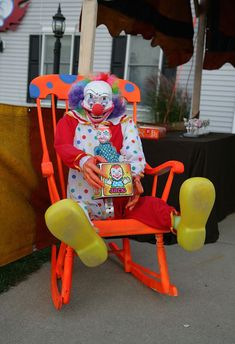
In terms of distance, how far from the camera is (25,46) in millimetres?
9672

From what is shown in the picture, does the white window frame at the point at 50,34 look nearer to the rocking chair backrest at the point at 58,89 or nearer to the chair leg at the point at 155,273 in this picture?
the rocking chair backrest at the point at 58,89

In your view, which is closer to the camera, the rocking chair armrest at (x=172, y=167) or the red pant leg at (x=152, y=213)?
the red pant leg at (x=152, y=213)

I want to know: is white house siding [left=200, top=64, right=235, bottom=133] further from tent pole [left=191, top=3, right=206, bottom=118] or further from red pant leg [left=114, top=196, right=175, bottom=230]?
red pant leg [left=114, top=196, right=175, bottom=230]

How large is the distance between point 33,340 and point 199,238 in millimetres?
959

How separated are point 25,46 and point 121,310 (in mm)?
8597

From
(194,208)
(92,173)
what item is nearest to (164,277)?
(194,208)

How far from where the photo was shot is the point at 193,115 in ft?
17.0

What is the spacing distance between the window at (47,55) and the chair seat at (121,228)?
763 centimetres

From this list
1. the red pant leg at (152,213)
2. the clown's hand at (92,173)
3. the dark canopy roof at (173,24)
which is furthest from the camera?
the dark canopy roof at (173,24)

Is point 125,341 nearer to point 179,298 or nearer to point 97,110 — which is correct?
point 179,298

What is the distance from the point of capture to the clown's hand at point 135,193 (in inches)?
94.1

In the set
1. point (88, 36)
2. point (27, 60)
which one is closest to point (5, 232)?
point (88, 36)

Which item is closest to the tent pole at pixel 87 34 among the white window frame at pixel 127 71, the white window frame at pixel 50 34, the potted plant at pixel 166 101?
the potted plant at pixel 166 101

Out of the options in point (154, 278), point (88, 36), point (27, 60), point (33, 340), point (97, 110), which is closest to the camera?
point (33, 340)
